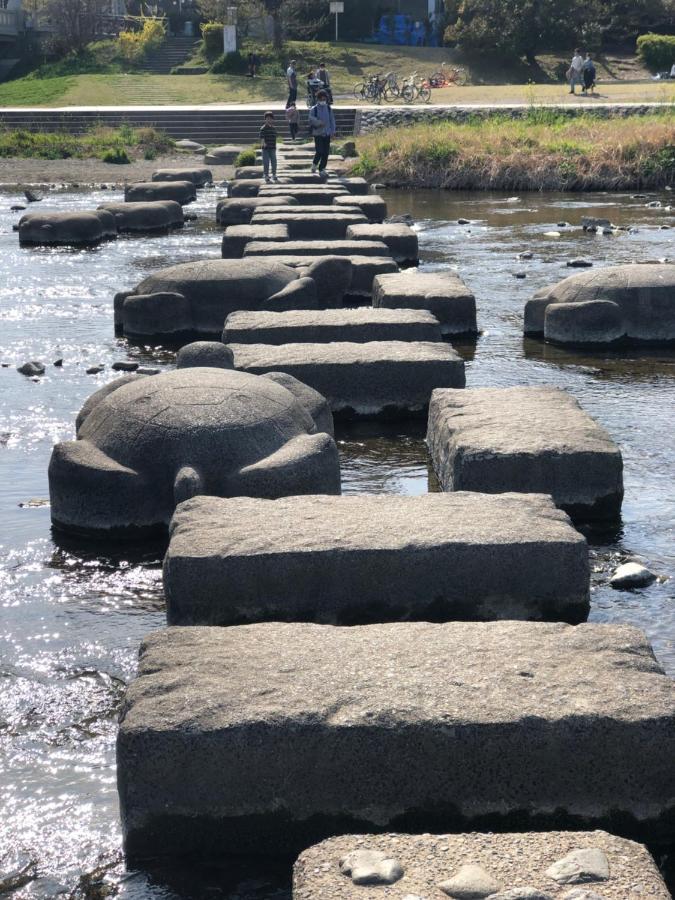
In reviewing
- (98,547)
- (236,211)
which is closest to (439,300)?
(98,547)

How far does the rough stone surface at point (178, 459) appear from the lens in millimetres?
5859

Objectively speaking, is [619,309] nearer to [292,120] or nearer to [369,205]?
[369,205]

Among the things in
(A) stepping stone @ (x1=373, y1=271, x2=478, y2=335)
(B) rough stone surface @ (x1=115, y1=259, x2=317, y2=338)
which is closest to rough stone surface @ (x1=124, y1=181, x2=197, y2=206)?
(B) rough stone surface @ (x1=115, y1=259, x2=317, y2=338)

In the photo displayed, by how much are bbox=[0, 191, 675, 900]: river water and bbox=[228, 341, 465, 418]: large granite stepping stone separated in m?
0.15

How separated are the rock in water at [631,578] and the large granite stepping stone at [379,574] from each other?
29.7 inches

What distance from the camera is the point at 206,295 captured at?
10.5m

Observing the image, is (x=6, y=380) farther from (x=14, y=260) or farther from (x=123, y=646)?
(x=14, y=260)

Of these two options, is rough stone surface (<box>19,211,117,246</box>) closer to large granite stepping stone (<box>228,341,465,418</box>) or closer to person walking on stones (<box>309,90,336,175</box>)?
person walking on stones (<box>309,90,336,175</box>)

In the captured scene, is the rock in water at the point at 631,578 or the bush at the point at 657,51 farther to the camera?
the bush at the point at 657,51

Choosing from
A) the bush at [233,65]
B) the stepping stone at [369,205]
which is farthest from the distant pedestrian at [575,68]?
the stepping stone at [369,205]

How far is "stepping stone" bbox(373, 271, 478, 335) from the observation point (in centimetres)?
1009

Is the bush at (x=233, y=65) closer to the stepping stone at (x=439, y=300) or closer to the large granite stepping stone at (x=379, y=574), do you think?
the stepping stone at (x=439, y=300)

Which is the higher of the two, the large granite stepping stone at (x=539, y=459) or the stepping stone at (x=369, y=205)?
the large granite stepping stone at (x=539, y=459)

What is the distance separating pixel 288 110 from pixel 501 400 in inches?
965
